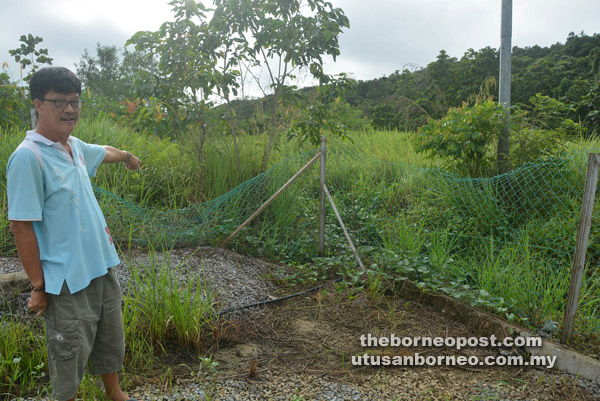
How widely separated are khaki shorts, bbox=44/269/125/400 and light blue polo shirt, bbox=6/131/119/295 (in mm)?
79

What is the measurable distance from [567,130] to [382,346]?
13.1ft

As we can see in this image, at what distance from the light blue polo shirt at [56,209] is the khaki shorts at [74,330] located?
8cm

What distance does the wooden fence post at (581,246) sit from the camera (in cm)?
248

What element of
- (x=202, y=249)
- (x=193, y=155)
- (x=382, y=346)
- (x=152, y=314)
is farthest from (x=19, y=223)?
(x=193, y=155)

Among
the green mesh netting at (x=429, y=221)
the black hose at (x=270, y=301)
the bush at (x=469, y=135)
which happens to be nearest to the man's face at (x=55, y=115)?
the black hose at (x=270, y=301)

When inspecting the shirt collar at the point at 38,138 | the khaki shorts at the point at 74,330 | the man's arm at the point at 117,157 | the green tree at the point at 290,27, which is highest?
the green tree at the point at 290,27

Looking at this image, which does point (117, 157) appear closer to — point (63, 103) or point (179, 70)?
point (63, 103)

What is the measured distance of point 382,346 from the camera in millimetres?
2654

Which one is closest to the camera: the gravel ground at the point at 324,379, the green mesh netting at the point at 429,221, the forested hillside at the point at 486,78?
the gravel ground at the point at 324,379

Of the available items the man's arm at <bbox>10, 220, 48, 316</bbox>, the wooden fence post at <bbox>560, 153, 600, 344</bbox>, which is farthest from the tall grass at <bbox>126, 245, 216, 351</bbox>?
the wooden fence post at <bbox>560, 153, 600, 344</bbox>

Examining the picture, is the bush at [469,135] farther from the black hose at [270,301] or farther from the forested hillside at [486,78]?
the forested hillside at [486,78]

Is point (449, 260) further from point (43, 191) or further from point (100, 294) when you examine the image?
point (43, 191)

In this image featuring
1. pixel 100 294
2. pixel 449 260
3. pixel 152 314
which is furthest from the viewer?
pixel 449 260

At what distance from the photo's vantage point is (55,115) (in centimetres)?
167
